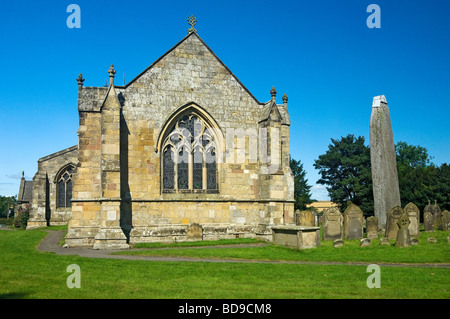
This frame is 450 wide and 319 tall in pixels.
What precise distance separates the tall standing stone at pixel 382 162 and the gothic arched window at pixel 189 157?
372 inches

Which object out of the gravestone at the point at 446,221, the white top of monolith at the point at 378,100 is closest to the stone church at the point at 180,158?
the white top of monolith at the point at 378,100

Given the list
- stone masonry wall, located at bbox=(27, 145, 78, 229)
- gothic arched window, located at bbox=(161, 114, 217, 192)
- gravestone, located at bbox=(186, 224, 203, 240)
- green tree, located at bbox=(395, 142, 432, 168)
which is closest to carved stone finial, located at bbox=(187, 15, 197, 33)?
gothic arched window, located at bbox=(161, 114, 217, 192)

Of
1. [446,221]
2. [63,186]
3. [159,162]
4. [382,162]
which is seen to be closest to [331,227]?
[382,162]

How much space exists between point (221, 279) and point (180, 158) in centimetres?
1170

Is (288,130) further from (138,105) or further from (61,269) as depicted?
(61,269)

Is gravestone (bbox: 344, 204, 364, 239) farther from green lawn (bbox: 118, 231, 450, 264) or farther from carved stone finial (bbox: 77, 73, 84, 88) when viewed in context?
carved stone finial (bbox: 77, 73, 84, 88)

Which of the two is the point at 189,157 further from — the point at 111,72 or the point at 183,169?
the point at 111,72

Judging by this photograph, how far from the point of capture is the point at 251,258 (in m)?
15.3

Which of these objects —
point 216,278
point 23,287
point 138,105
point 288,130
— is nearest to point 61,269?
point 23,287

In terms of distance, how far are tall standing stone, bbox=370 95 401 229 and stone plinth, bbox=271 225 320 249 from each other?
8.05m

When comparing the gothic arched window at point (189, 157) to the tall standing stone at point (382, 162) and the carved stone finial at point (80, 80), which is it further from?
the tall standing stone at point (382, 162)

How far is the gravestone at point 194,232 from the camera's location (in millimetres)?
20859

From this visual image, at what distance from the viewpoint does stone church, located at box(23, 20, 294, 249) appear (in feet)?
64.7
